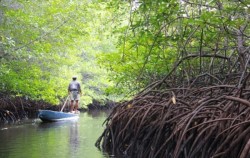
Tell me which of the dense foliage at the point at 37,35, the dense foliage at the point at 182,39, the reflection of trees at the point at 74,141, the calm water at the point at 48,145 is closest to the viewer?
the dense foliage at the point at 182,39

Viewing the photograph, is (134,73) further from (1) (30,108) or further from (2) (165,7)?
(1) (30,108)

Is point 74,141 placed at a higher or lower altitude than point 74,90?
lower

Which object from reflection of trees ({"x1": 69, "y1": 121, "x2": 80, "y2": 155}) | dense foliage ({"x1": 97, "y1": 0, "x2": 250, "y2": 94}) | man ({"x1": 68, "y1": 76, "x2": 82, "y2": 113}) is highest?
dense foliage ({"x1": 97, "y1": 0, "x2": 250, "y2": 94})

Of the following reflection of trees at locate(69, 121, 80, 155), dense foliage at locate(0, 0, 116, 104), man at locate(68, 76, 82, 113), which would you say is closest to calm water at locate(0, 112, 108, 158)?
reflection of trees at locate(69, 121, 80, 155)

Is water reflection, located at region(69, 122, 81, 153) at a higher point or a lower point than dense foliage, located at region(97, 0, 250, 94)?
lower

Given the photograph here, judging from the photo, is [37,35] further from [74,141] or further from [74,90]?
[74,141]

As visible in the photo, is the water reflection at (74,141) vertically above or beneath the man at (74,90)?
beneath

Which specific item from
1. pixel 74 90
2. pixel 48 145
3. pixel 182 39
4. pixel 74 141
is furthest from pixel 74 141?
pixel 74 90

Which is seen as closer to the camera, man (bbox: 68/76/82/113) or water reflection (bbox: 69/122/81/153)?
water reflection (bbox: 69/122/81/153)

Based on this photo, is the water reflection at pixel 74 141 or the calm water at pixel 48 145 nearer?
the calm water at pixel 48 145

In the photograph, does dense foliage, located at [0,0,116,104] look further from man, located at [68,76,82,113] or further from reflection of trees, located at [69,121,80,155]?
reflection of trees, located at [69,121,80,155]

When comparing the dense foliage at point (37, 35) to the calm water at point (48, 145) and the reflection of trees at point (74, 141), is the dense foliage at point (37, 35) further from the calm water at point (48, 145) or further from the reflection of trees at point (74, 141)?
the reflection of trees at point (74, 141)

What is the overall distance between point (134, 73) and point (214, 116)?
217 inches

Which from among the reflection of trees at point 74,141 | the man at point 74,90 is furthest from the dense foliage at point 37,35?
the reflection of trees at point 74,141
